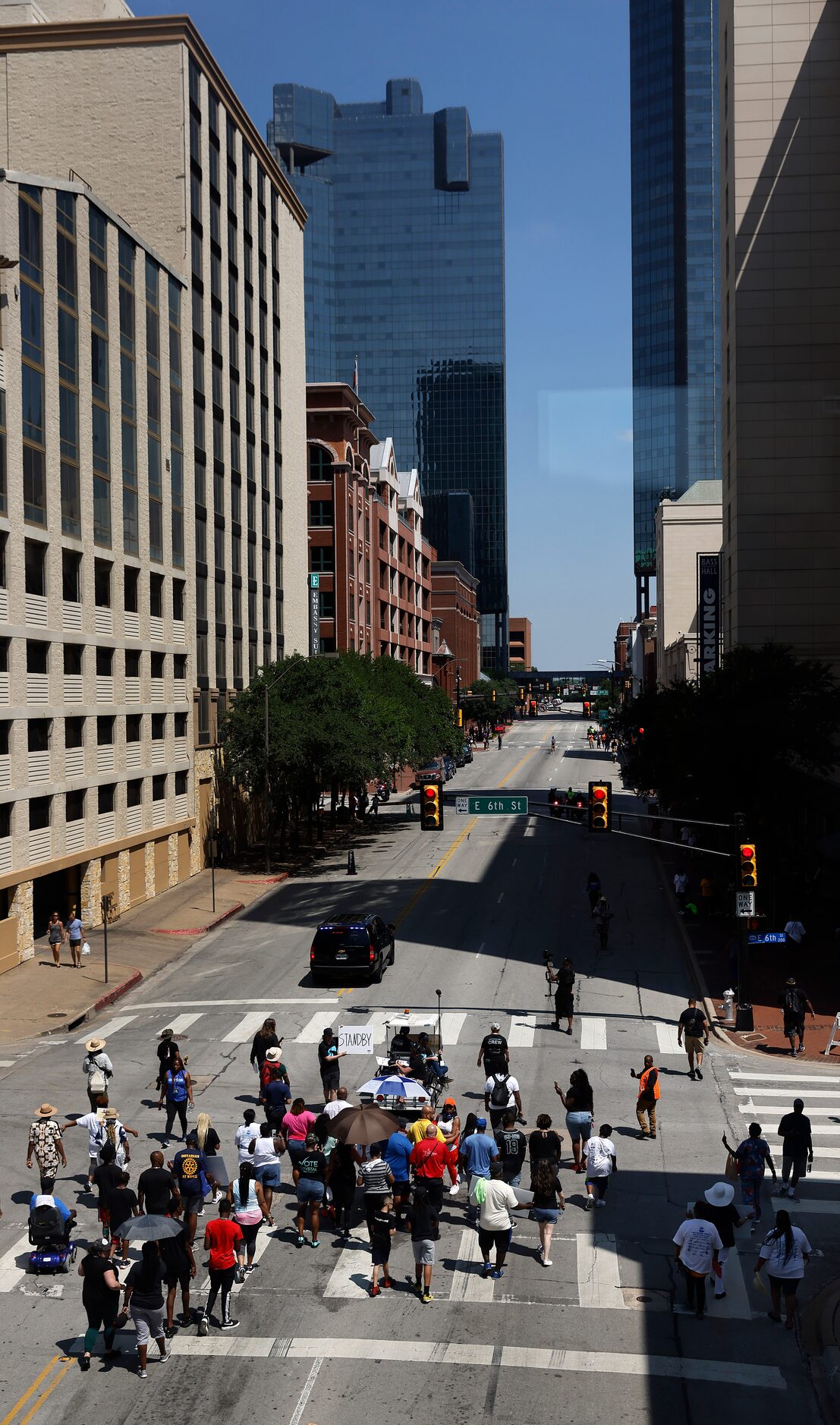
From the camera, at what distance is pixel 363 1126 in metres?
16.6

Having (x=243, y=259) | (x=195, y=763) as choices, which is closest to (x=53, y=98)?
(x=243, y=259)

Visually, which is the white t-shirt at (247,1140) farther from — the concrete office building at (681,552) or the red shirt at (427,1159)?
the concrete office building at (681,552)

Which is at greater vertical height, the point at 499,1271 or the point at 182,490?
the point at 182,490

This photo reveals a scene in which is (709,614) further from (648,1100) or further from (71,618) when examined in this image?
(648,1100)

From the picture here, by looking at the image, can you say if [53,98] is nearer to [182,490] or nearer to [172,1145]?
[182,490]

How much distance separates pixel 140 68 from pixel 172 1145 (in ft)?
160

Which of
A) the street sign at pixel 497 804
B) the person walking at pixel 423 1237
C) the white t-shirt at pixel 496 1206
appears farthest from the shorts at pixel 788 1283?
the street sign at pixel 497 804

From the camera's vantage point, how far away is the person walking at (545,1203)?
15.7 meters

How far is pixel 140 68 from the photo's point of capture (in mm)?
53406

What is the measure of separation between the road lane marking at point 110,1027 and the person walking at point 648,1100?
1327 cm

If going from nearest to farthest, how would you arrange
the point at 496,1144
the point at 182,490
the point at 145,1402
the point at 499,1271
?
the point at 145,1402
the point at 499,1271
the point at 496,1144
the point at 182,490

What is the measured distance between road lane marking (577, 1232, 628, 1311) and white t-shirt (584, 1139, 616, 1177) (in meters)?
0.96

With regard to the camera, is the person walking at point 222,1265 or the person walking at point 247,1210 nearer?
the person walking at point 222,1265

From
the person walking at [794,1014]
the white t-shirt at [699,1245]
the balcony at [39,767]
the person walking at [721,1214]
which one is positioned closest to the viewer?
the white t-shirt at [699,1245]
